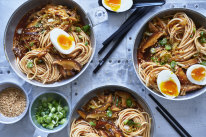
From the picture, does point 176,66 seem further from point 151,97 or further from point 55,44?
point 55,44

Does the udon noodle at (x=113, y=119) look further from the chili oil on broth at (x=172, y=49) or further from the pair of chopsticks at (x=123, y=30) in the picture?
the pair of chopsticks at (x=123, y=30)

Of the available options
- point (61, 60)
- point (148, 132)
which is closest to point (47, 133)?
point (61, 60)

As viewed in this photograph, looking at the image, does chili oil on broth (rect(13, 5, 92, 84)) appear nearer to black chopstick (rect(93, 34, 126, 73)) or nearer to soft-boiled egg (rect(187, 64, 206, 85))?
black chopstick (rect(93, 34, 126, 73))

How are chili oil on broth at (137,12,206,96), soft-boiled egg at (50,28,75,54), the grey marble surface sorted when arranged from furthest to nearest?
the grey marble surface < chili oil on broth at (137,12,206,96) < soft-boiled egg at (50,28,75,54)

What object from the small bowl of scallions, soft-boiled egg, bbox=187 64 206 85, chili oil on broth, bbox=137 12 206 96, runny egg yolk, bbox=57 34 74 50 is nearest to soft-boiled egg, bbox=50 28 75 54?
runny egg yolk, bbox=57 34 74 50

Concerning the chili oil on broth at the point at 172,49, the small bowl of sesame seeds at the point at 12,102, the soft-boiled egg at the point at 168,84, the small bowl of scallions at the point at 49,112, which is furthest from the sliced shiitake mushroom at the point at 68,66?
the soft-boiled egg at the point at 168,84

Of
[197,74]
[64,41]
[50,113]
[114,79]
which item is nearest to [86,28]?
[64,41]
